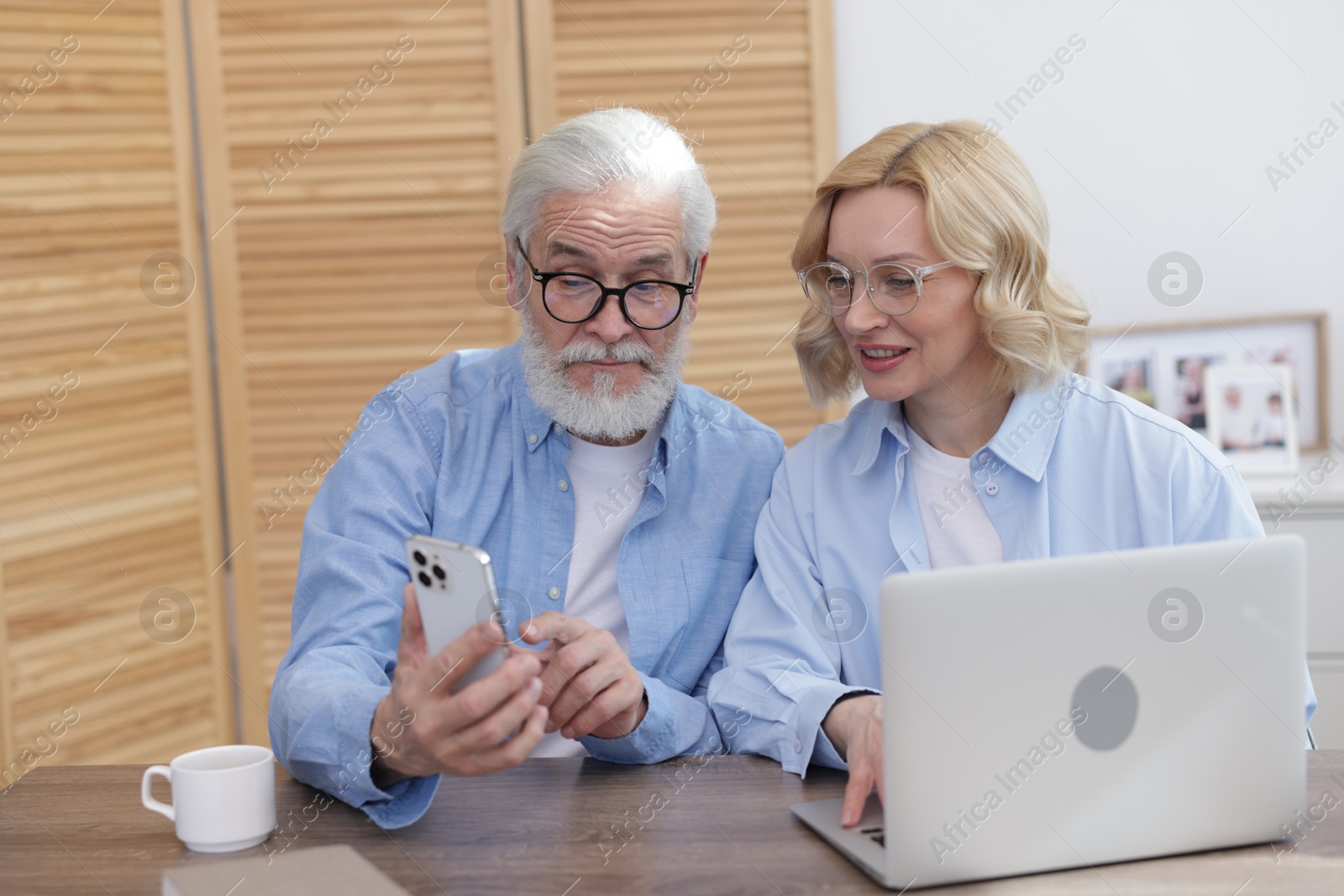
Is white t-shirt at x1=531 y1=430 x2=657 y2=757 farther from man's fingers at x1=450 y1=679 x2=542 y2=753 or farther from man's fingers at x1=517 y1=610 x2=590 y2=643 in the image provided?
man's fingers at x1=450 y1=679 x2=542 y2=753

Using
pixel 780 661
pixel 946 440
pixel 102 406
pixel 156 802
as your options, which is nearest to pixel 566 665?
pixel 780 661

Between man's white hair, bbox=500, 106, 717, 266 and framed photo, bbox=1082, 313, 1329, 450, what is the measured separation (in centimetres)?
159

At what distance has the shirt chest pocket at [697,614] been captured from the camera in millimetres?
1755

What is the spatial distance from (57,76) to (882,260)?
2.10m

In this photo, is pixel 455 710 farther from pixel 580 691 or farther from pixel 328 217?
pixel 328 217

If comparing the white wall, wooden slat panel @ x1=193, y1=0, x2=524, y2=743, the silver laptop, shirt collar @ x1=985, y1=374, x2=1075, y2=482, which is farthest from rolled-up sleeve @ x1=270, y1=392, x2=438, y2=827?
the white wall

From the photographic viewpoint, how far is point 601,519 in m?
1.86

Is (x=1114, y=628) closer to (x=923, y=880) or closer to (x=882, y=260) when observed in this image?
(x=923, y=880)

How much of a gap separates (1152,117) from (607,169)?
191 centimetres

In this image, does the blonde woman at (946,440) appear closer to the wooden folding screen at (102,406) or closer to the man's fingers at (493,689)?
the man's fingers at (493,689)

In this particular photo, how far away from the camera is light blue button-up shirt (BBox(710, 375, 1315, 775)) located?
158cm

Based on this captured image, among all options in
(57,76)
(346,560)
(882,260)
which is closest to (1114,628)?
(882,260)

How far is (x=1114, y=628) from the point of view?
1.08 m

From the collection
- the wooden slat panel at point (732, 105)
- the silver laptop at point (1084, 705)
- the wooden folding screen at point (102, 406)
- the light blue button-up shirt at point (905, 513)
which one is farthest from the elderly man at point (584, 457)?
the wooden folding screen at point (102, 406)
